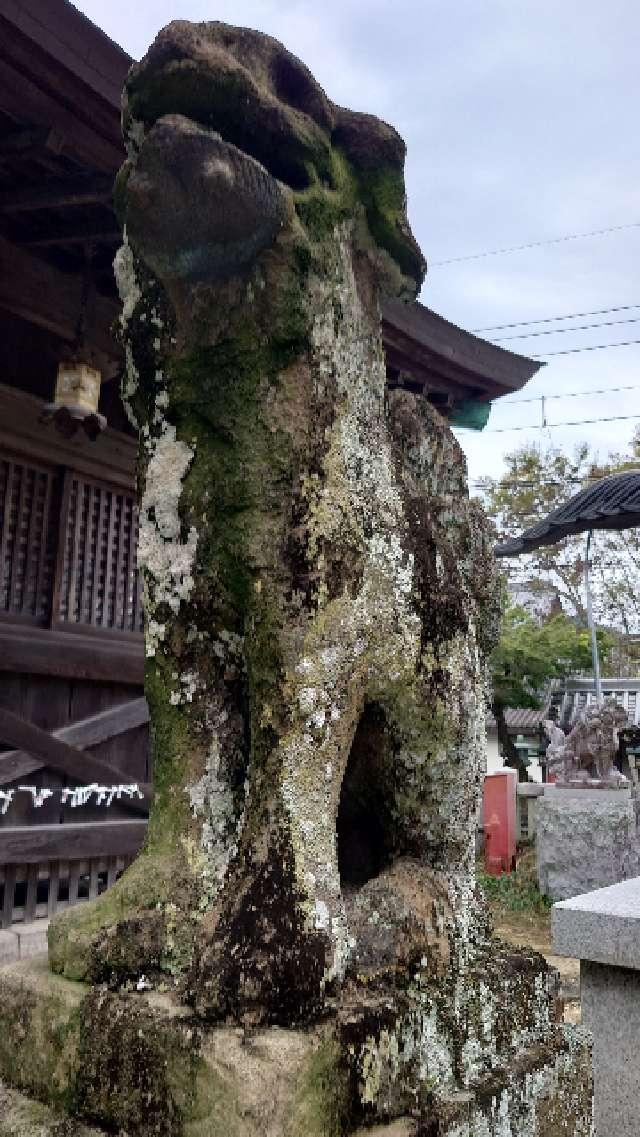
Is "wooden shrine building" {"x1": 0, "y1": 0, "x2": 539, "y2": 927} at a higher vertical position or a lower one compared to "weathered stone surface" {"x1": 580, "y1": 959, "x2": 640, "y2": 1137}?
higher

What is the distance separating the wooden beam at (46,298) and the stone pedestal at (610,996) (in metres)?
3.20

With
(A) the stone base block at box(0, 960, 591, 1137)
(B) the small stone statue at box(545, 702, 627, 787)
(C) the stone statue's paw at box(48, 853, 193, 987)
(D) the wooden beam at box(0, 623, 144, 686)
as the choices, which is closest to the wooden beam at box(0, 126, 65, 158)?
(D) the wooden beam at box(0, 623, 144, 686)

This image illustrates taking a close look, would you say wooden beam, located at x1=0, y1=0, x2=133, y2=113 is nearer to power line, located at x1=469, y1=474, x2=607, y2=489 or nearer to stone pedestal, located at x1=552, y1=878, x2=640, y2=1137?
stone pedestal, located at x1=552, y1=878, x2=640, y2=1137

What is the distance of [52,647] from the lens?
445cm

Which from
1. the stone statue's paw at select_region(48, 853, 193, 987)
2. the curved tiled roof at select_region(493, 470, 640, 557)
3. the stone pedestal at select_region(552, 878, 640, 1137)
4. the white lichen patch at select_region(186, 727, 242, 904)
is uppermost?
the curved tiled roof at select_region(493, 470, 640, 557)

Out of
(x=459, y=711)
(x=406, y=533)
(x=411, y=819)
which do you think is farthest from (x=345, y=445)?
(x=411, y=819)

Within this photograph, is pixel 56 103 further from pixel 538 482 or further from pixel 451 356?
pixel 538 482

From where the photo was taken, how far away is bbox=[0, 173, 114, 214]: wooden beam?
11.9ft

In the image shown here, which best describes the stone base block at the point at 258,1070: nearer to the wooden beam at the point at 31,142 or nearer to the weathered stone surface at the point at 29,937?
the weathered stone surface at the point at 29,937

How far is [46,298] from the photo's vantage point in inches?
172

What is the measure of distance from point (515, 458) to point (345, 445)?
16754mm

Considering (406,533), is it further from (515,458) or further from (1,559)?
(515,458)

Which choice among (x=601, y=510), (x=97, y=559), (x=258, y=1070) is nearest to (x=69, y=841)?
(x=97, y=559)

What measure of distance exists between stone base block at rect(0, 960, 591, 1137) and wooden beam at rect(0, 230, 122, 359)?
129 inches
